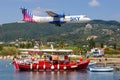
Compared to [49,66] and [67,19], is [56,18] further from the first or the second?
[49,66]

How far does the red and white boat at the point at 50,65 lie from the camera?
412ft

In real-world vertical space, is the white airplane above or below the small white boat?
above

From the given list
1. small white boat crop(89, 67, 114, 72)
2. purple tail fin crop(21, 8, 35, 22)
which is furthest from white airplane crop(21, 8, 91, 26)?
small white boat crop(89, 67, 114, 72)

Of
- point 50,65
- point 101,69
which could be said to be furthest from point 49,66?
point 101,69

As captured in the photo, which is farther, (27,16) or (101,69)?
(101,69)

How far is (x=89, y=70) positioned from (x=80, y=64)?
3.28 m

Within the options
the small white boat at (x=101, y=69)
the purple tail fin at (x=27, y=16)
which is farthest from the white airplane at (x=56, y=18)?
the small white boat at (x=101, y=69)

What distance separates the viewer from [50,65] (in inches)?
4948

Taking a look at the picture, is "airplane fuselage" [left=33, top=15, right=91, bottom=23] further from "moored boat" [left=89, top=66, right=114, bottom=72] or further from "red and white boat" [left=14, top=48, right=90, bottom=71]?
"red and white boat" [left=14, top=48, right=90, bottom=71]

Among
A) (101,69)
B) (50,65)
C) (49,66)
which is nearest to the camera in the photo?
(101,69)

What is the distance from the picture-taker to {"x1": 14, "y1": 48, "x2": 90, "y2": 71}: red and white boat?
125438mm

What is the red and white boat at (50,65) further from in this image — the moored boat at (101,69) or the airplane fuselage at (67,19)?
the airplane fuselage at (67,19)

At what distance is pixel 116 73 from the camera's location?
11844 centimetres

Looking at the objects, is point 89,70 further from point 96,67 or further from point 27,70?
point 27,70
